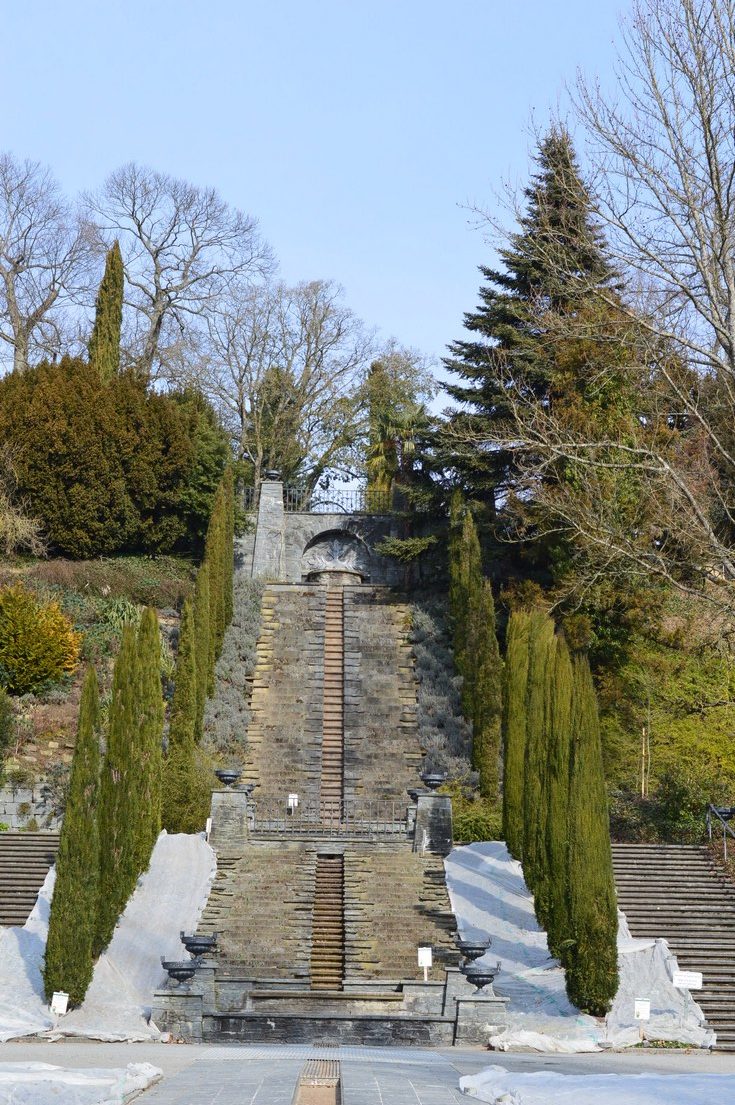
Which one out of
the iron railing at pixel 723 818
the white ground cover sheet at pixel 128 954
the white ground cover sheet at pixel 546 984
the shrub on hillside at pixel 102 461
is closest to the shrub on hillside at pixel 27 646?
the shrub on hillside at pixel 102 461

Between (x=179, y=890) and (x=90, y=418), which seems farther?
(x=90, y=418)

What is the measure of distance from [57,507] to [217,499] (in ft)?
13.2

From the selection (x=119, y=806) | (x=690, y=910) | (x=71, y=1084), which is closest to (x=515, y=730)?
(x=690, y=910)

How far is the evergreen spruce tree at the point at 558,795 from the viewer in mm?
17609

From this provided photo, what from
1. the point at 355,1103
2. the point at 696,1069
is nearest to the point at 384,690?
the point at 696,1069

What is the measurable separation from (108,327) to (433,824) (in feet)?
70.3

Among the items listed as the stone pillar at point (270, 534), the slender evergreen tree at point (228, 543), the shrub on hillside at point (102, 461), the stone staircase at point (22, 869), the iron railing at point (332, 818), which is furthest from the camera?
the stone pillar at point (270, 534)

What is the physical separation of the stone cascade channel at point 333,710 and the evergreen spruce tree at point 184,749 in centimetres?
257

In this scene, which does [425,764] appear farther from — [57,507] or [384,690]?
[57,507]

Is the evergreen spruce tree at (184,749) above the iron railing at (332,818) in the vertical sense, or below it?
above

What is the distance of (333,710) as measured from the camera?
29.1 metres

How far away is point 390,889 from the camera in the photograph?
21.1 metres

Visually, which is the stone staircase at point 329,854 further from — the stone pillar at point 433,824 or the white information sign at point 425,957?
the white information sign at point 425,957

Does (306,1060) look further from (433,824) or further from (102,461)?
(102,461)
